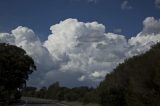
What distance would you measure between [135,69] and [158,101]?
5.48 m

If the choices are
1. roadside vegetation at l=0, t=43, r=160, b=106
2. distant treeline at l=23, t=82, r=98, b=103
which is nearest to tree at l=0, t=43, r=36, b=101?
roadside vegetation at l=0, t=43, r=160, b=106

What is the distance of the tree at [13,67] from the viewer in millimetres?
80250

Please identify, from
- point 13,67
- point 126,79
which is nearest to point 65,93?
point 13,67

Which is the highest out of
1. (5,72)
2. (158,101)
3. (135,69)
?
(5,72)

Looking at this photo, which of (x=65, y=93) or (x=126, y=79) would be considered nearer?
(x=126, y=79)

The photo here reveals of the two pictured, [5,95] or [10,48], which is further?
[10,48]

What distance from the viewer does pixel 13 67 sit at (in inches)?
3211

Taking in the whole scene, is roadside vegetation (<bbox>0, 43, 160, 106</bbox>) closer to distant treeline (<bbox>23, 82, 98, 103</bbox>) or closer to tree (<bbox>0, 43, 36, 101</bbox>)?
tree (<bbox>0, 43, 36, 101</bbox>)

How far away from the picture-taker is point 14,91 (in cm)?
8788

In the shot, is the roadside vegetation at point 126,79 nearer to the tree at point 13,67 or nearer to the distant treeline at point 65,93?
the tree at point 13,67

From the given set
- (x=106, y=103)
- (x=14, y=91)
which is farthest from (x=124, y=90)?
(x=14, y=91)

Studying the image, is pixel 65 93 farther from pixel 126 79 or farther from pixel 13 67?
pixel 126 79

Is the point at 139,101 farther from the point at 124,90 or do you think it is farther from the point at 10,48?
the point at 10,48

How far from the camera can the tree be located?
3159 inches
